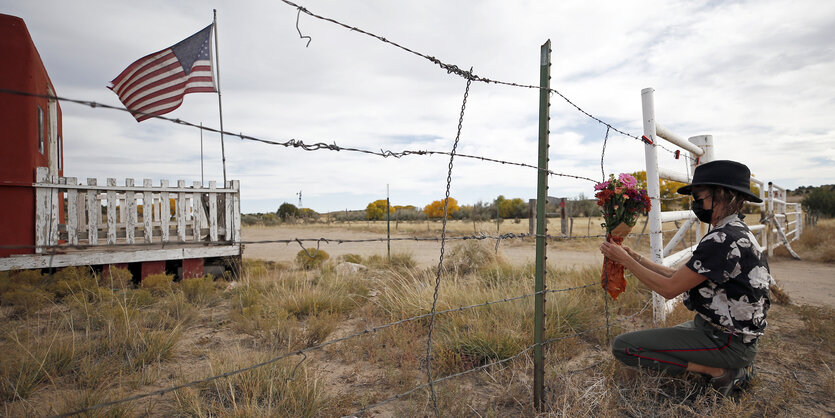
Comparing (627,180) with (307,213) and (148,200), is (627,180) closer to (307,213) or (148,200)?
(148,200)

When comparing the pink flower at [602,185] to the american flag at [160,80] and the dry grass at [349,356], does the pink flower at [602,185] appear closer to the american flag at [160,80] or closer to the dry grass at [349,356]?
the dry grass at [349,356]

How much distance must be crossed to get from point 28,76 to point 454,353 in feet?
24.9

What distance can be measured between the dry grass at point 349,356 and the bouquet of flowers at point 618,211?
66 cm

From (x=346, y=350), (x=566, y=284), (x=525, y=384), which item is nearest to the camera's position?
(x=525, y=384)

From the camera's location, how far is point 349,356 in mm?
3783

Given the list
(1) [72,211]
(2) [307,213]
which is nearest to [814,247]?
(1) [72,211]

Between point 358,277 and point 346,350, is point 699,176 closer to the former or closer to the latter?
point 346,350

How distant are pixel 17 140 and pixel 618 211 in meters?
7.82

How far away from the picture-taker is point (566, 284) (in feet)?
18.7

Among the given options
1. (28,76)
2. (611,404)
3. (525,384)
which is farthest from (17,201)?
(611,404)

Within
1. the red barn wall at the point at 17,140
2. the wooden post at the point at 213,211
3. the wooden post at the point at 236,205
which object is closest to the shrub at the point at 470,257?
the wooden post at the point at 236,205

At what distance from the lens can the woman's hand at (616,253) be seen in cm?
256

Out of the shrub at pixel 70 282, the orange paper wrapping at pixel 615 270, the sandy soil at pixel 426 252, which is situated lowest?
the sandy soil at pixel 426 252

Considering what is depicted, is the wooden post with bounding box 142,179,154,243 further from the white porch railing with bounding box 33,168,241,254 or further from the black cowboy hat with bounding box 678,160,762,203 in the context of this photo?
the black cowboy hat with bounding box 678,160,762,203
